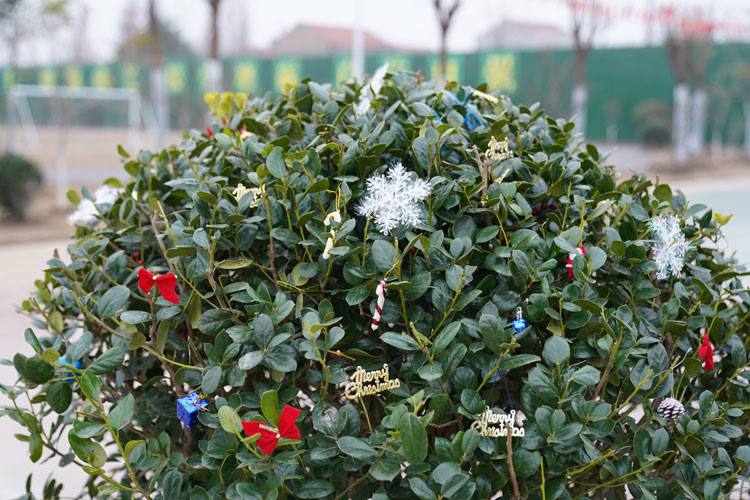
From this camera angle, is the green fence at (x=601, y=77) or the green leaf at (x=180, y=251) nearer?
the green leaf at (x=180, y=251)

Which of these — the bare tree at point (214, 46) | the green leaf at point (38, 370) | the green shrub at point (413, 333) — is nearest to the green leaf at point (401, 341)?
the green shrub at point (413, 333)

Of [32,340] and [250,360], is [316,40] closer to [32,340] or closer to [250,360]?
[32,340]

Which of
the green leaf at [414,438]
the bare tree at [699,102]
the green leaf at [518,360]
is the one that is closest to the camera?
the green leaf at [414,438]

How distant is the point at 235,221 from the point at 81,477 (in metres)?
2.67

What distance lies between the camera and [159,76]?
1112 centimetres

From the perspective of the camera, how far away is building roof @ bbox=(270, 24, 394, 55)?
43812mm

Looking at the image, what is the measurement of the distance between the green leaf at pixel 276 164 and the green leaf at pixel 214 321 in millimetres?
252

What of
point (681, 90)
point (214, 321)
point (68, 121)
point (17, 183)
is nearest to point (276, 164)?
point (214, 321)

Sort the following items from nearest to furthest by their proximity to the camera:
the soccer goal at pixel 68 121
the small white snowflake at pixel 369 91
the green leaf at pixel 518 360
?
the green leaf at pixel 518 360 < the small white snowflake at pixel 369 91 < the soccer goal at pixel 68 121

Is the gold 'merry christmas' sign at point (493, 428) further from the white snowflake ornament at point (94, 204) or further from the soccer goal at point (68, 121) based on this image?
the soccer goal at point (68, 121)

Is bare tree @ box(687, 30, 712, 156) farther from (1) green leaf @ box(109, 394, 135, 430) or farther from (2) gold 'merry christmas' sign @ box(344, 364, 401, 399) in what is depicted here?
(1) green leaf @ box(109, 394, 135, 430)

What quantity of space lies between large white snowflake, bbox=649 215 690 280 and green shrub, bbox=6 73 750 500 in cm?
4

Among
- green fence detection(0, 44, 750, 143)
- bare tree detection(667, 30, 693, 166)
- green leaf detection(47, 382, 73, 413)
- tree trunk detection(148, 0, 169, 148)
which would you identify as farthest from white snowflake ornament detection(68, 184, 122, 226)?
green fence detection(0, 44, 750, 143)

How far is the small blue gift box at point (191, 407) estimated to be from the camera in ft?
3.91
